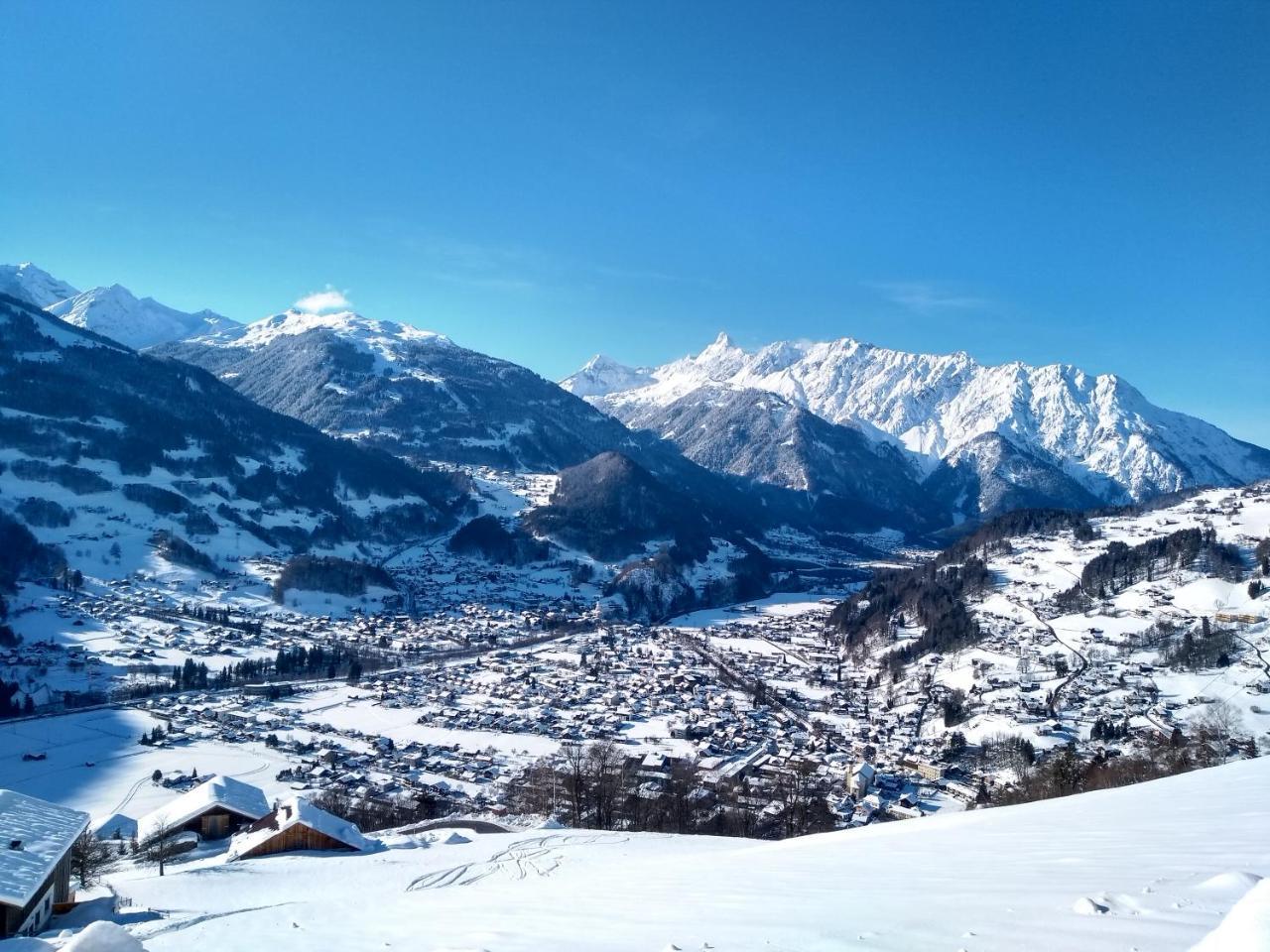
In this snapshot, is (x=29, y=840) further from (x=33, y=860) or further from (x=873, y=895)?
(x=873, y=895)

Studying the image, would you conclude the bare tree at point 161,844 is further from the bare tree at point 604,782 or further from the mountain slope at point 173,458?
the mountain slope at point 173,458

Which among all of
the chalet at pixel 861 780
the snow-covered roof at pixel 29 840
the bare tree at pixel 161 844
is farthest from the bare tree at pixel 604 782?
the snow-covered roof at pixel 29 840

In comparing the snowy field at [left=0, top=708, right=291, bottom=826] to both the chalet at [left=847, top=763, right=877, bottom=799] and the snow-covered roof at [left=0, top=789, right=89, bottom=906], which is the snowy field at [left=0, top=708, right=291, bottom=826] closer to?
the snow-covered roof at [left=0, top=789, right=89, bottom=906]

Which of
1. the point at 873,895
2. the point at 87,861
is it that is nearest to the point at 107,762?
the point at 87,861

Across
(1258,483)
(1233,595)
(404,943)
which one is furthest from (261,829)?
(1258,483)

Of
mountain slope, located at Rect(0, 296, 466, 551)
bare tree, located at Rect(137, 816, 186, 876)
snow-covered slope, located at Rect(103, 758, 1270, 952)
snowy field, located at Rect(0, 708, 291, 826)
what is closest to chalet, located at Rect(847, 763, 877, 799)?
snow-covered slope, located at Rect(103, 758, 1270, 952)

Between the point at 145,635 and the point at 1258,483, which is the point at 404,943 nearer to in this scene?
the point at 145,635
